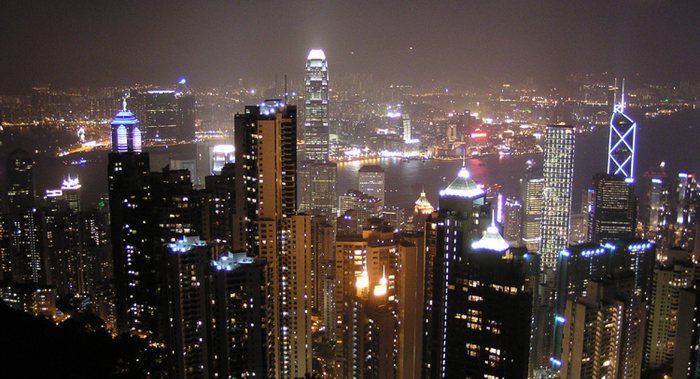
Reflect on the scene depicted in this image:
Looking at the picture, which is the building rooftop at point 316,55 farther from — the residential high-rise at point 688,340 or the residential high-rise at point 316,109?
the residential high-rise at point 688,340

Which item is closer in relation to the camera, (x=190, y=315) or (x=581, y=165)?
(x=190, y=315)

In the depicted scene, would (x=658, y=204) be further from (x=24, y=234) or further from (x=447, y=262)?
(x=24, y=234)

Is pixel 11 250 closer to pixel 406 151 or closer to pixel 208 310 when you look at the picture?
pixel 208 310

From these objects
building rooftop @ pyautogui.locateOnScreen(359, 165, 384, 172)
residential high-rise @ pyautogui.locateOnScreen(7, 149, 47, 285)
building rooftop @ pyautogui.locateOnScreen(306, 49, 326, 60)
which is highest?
building rooftop @ pyautogui.locateOnScreen(306, 49, 326, 60)

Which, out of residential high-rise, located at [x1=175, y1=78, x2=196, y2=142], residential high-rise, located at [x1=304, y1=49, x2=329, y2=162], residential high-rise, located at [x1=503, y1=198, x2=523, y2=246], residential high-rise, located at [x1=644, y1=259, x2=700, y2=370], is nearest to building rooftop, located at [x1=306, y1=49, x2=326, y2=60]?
residential high-rise, located at [x1=304, y1=49, x2=329, y2=162]

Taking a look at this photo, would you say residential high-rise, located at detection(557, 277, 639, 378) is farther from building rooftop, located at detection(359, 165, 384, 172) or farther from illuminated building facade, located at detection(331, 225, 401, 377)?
building rooftop, located at detection(359, 165, 384, 172)

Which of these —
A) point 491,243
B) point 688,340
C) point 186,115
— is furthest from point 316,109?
point 688,340
